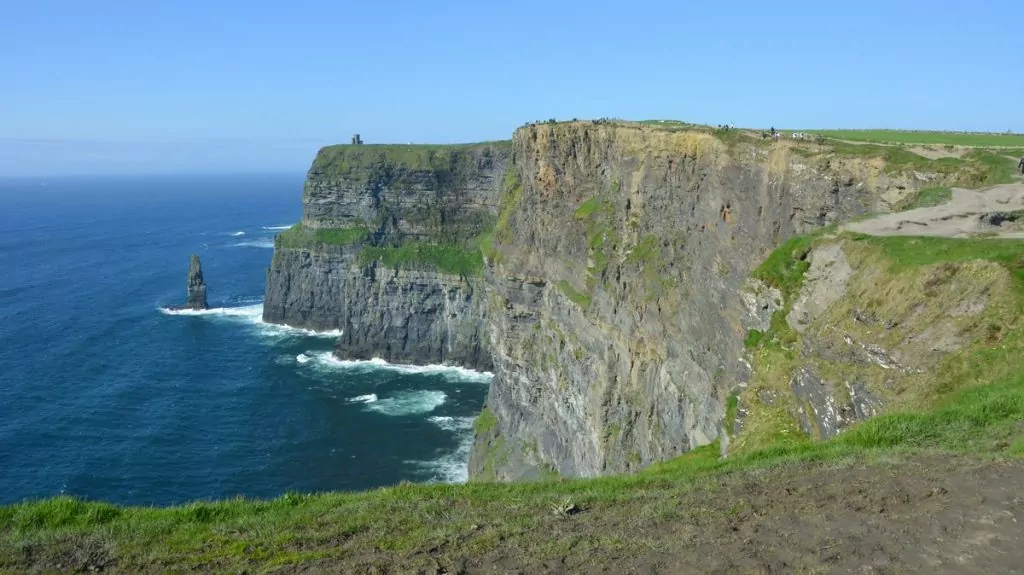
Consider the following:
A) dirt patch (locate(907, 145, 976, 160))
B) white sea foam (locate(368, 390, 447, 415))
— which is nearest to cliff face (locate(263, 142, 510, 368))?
white sea foam (locate(368, 390, 447, 415))

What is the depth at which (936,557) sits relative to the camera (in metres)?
11.1

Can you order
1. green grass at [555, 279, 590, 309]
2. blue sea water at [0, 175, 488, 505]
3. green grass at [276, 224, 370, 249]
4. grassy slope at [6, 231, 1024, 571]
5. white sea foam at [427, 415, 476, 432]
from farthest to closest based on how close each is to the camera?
green grass at [276, 224, 370, 249] < white sea foam at [427, 415, 476, 432] < blue sea water at [0, 175, 488, 505] < green grass at [555, 279, 590, 309] < grassy slope at [6, 231, 1024, 571]

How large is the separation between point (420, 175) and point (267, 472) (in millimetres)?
56769

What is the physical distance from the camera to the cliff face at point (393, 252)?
306 ft

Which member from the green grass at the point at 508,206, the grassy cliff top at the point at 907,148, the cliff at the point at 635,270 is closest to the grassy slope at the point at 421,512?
the cliff at the point at 635,270

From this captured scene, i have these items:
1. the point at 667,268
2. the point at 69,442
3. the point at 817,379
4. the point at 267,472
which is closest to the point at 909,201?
the point at 817,379

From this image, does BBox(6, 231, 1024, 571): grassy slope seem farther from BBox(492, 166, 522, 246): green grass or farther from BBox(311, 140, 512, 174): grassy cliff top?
BBox(311, 140, 512, 174): grassy cliff top

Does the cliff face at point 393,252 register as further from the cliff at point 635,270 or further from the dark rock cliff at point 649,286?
the cliff at point 635,270

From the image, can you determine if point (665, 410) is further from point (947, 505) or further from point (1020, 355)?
point (947, 505)

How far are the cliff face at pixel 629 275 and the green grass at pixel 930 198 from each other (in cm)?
144

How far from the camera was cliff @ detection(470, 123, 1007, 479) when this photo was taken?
109 ft

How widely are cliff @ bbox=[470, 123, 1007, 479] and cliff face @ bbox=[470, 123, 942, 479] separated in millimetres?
101

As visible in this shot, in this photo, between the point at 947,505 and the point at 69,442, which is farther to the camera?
the point at 69,442

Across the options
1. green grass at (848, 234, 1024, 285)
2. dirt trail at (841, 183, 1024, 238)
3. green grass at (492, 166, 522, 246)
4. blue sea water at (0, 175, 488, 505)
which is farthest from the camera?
green grass at (492, 166, 522, 246)
